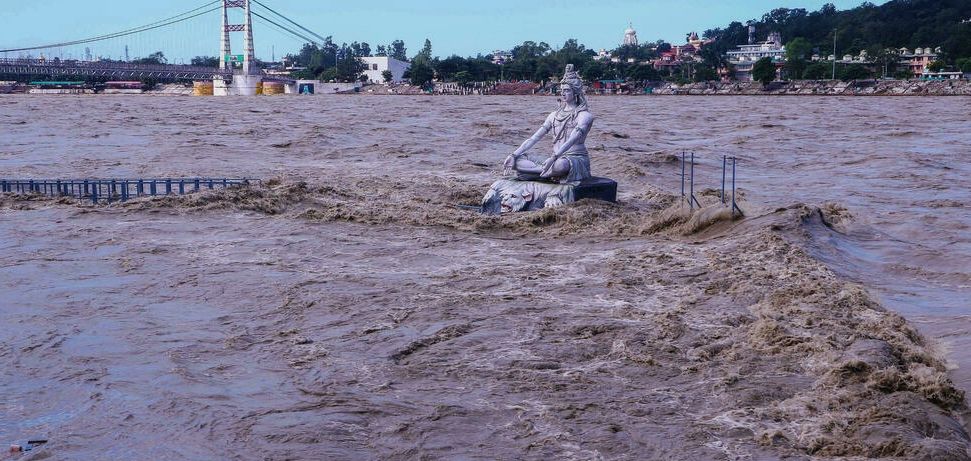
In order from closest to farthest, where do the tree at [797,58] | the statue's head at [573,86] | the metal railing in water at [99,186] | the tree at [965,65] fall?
the statue's head at [573,86] → the metal railing in water at [99,186] → the tree at [965,65] → the tree at [797,58]

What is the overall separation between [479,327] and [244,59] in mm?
134080

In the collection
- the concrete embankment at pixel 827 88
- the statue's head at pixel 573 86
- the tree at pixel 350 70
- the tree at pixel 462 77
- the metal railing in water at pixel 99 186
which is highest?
the tree at pixel 350 70

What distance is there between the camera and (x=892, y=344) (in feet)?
25.9

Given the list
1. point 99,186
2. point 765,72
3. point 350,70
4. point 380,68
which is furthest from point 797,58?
point 99,186

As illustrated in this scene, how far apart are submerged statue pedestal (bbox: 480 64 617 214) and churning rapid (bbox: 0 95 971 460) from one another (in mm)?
384

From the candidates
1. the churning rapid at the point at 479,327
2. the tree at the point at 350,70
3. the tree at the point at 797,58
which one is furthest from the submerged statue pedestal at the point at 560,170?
the tree at the point at 350,70

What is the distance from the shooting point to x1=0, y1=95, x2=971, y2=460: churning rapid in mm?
6312

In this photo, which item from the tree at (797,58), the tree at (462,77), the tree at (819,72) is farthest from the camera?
the tree at (462,77)

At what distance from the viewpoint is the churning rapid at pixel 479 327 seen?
20.7 ft

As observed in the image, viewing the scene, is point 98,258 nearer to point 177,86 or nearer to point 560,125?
point 560,125

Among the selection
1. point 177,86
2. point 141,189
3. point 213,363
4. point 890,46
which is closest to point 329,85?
point 177,86

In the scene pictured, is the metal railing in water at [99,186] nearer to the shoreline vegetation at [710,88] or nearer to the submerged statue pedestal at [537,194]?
the submerged statue pedestal at [537,194]

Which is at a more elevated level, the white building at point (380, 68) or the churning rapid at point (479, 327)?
the white building at point (380, 68)

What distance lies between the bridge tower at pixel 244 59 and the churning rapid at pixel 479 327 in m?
114
